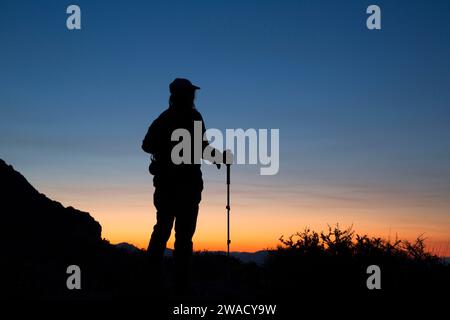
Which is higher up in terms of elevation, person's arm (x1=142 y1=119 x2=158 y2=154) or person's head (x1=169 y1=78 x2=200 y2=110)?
person's head (x1=169 y1=78 x2=200 y2=110)

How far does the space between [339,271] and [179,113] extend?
3571 millimetres

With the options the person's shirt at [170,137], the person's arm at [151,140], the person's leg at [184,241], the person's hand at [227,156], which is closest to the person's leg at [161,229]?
the person's leg at [184,241]

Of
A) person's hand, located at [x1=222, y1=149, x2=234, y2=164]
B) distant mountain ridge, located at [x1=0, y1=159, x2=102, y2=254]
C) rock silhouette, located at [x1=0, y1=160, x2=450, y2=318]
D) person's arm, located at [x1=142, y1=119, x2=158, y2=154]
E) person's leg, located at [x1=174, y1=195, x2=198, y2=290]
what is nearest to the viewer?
rock silhouette, located at [x1=0, y1=160, x2=450, y2=318]

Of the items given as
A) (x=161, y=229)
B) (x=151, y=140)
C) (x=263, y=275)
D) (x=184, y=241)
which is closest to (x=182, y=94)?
(x=151, y=140)

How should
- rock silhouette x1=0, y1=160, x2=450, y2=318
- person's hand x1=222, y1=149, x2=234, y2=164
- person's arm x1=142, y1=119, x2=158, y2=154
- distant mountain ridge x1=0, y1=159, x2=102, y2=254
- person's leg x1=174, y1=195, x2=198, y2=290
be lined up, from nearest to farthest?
rock silhouette x1=0, y1=160, x2=450, y2=318
person's leg x1=174, y1=195, x2=198, y2=290
person's arm x1=142, y1=119, x2=158, y2=154
person's hand x1=222, y1=149, x2=234, y2=164
distant mountain ridge x1=0, y1=159, x2=102, y2=254

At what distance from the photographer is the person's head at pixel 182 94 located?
780 centimetres

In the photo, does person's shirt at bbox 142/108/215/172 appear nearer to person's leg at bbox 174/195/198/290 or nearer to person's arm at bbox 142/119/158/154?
person's arm at bbox 142/119/158/154

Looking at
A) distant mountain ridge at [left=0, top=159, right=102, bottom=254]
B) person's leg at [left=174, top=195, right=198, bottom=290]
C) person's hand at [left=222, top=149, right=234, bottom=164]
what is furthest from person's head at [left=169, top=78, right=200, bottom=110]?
distant mountain ridge at [left=0, top=159, right=102, bottom=254]

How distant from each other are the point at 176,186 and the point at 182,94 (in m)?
1.37

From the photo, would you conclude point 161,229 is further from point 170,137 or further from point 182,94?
point 182,94

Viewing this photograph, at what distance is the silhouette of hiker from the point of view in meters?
7.76

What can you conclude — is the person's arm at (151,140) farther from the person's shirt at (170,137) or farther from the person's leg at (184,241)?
the person's leg at (184,241)
